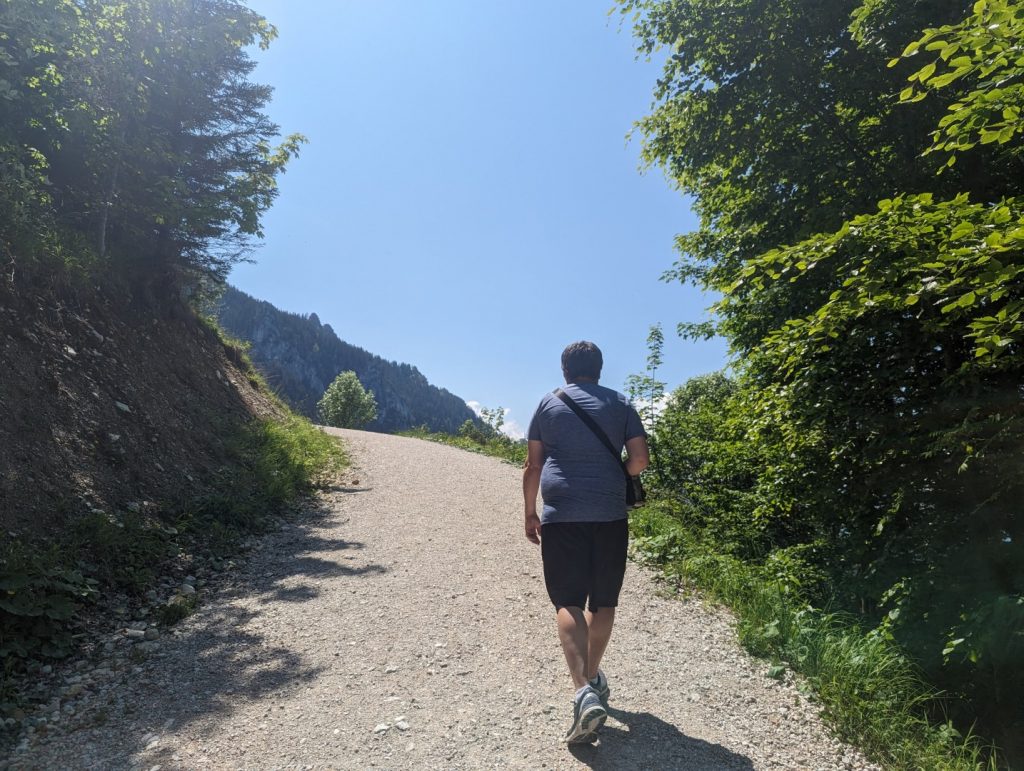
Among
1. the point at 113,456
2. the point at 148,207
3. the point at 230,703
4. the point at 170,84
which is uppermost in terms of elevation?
the point at 170,84

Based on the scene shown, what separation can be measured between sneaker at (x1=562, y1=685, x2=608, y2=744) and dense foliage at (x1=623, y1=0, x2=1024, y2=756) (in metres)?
2.27

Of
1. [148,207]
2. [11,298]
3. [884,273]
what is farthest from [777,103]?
[148,207]

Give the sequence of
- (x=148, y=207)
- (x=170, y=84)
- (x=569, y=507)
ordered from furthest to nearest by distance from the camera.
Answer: (x=170, y=84) < (x=148, y=207) < (x=569, y=507)

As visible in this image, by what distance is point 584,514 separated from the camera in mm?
3076

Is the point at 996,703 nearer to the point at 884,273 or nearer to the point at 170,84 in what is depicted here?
the point at 884,273

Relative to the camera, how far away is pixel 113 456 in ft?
21.9

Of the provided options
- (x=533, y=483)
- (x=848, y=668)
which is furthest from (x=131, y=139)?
(x=848, y=668)

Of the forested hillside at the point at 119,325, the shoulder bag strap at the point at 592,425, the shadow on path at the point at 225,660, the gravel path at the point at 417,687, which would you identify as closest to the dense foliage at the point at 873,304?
the gravel path at the point at 417,687

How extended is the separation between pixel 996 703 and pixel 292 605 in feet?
17.4

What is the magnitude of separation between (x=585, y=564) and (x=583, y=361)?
1216 mm

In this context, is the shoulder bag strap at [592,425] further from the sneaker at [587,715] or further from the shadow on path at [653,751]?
the shadow on path at [653,751]

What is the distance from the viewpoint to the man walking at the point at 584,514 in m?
3.06

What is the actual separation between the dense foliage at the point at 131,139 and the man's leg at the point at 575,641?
20.7ft

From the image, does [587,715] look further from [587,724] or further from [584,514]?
[584,514]
